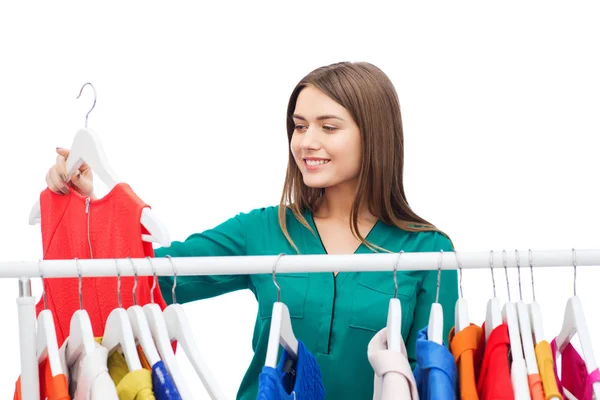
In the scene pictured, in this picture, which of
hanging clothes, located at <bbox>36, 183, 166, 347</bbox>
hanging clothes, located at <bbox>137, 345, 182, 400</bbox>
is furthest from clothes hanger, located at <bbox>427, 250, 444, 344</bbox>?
hanging clothes, located at <bbox>36, 183, 166, 347</bbox>

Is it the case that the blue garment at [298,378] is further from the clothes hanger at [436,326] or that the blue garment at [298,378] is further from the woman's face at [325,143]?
the woman's face at [325,143]

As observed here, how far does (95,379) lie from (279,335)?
1.37 feet

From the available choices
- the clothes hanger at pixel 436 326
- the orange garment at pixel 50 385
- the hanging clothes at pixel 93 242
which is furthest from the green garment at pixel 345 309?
the orange garment at pixel 50 385

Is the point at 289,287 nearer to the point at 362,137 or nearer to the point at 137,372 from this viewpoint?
the point at 362,137

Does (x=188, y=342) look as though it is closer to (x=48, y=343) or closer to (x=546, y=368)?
(x=48, y=343)

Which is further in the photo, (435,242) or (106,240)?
(435,242)

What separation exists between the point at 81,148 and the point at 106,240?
255 millimetres

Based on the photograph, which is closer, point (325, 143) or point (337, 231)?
point (325, 143)

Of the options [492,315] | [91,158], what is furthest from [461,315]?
[91,158]

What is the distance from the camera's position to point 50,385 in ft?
7.00

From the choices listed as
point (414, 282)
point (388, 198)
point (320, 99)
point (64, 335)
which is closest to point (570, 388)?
point (414, 282)

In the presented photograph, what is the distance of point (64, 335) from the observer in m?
2.58

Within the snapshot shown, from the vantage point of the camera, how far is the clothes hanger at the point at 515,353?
6.67 feet

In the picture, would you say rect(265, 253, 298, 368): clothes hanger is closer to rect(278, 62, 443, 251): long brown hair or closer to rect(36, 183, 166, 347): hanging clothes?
→ rect(36, 183, 166, 347): hanging clothes
